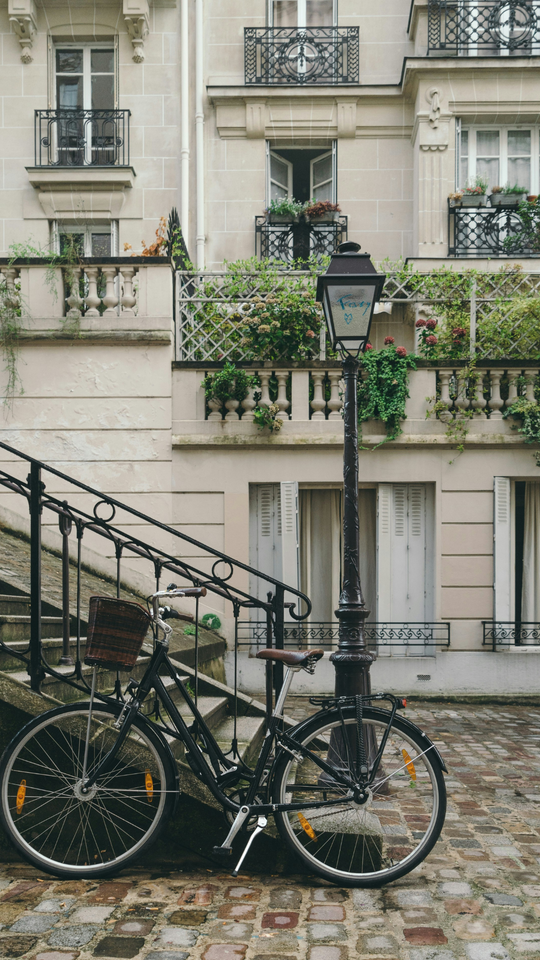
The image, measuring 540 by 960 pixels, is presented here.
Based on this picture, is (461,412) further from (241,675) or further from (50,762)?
(50,762)

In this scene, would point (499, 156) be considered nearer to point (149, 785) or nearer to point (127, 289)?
point (127, 289)

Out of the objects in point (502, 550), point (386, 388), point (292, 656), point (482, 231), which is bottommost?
point (502, 550)

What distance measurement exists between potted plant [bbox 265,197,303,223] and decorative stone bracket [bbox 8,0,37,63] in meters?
4.46

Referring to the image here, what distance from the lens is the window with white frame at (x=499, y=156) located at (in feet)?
40.3

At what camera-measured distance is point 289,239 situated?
40.8 feet

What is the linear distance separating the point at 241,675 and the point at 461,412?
405cm

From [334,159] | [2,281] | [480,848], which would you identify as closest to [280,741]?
[480,848]

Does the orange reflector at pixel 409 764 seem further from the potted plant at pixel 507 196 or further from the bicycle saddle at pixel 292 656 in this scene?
the potted plant at pixel 507 196

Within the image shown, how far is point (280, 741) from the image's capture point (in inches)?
144

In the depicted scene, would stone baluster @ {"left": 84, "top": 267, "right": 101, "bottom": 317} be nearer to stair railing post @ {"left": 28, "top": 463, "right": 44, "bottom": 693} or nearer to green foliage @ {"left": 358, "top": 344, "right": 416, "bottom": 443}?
green foliage @ {"left": 358, "top": 344, "right": 416, "bottom": 443}

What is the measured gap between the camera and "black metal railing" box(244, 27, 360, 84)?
12500 millimetres

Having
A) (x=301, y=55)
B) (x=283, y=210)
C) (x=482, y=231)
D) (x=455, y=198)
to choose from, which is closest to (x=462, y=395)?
(x=482, y=231)

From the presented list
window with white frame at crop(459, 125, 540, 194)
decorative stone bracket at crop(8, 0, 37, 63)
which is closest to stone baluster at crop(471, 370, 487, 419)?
window with white frame at crop(459, 125, 540, 194)

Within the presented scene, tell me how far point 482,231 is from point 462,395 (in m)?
3.69
